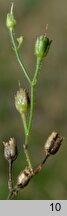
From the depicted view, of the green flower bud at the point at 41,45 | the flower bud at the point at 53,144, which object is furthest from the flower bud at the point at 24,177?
the green flower bud at the point at 41,45

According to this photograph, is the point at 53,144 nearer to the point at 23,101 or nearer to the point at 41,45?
the point at 23,101

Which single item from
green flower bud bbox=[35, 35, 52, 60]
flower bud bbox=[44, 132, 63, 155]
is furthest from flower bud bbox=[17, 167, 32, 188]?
green flower bud bbox=[35, 35, 52, 60]

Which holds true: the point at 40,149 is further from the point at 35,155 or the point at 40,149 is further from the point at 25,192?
the point at 25,192

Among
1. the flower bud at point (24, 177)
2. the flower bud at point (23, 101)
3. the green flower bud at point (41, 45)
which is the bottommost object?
the flower bud at point (24, 177)

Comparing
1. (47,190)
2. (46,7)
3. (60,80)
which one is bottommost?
(47,190)

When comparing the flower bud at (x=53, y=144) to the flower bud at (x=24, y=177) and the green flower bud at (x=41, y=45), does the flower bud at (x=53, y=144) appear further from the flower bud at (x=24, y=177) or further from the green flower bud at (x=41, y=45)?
the green flower bud at (x=41, y=45)

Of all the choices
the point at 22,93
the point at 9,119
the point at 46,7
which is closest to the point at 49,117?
the point at 9,119

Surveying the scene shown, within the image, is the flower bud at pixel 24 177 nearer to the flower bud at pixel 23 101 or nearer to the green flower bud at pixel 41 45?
the flower bud at pixel 23 101

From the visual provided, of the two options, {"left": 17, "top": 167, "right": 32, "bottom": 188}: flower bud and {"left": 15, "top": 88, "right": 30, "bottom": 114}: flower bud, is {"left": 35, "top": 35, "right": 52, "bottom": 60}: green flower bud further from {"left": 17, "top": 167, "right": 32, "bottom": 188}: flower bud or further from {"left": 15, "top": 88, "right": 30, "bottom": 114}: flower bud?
{"left": 17, "top": 167, "right": 32, "bottom": 188}: flower bud

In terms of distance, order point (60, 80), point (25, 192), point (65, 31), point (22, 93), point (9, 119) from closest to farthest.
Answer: point (22, 93) → point (25, 192) → point (9, 119) → point (60, 80) → point (65, 31)

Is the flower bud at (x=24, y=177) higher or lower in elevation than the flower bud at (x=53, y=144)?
lower

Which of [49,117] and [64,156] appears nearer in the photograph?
[64,156]
